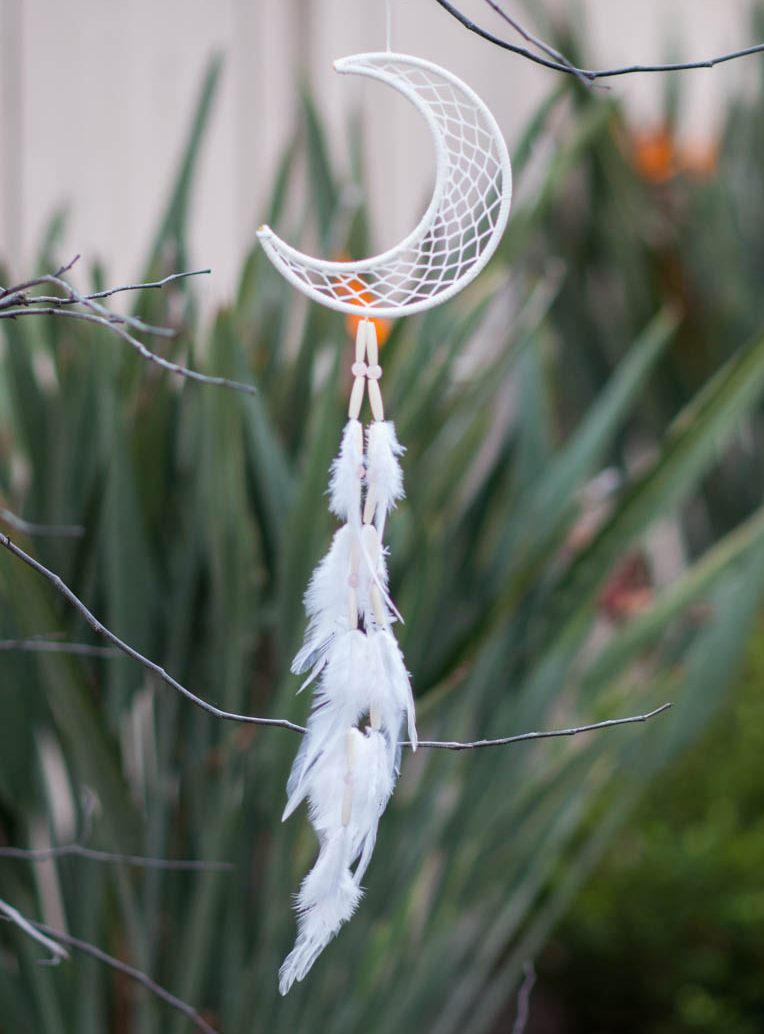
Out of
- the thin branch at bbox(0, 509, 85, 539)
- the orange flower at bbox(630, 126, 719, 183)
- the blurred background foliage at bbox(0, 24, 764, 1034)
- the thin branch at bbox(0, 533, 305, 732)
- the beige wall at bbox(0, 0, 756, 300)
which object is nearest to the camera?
the thin branch at bbox(0, 533, 305, 732)

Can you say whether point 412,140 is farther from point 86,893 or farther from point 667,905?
point 86,893

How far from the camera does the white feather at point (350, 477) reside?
0.88 ft

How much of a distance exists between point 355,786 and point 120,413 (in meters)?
0.41

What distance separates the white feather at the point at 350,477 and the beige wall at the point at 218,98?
102cm

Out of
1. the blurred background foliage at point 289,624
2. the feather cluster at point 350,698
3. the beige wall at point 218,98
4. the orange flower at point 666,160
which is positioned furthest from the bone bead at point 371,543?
the orange flower at point 666,160

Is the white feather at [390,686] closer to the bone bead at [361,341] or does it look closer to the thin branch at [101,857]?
the bone bead at [361,341]

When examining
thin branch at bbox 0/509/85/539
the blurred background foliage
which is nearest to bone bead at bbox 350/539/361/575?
thin branch at bbox 0/509/85/539

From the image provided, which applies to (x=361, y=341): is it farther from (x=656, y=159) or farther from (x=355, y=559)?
(x=656, y=159)

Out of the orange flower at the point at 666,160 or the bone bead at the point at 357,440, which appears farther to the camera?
the orange flower at the point at 666,160

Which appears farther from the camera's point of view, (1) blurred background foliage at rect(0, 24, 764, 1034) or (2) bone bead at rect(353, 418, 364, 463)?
(1) blurred background foliage at rect(0, 24, 764, 1034)

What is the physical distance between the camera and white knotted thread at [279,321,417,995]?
0.87 ft

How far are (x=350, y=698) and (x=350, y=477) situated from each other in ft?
0.18

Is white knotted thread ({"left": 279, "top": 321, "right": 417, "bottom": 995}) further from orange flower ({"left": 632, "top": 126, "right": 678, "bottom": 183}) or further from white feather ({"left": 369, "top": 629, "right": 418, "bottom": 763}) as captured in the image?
orange flower ({"left": 632, "top": 126, "right": 678, "bottom": 183})

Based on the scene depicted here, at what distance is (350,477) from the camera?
271mm
